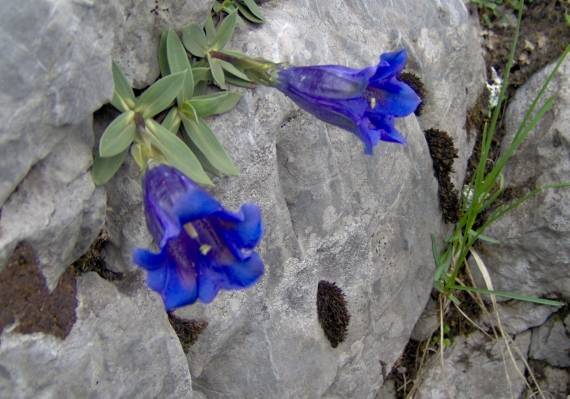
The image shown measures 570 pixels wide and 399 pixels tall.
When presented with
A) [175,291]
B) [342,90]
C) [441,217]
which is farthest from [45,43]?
[441,217]

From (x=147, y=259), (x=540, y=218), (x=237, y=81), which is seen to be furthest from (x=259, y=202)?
(x=540, y=218)

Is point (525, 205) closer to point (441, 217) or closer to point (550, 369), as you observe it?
point (441, 217)

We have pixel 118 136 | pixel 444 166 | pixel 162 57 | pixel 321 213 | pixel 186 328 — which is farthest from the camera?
pixel 444 166

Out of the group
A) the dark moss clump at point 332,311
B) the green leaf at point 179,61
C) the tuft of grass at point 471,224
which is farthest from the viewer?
the tuft of grass at point 471,224

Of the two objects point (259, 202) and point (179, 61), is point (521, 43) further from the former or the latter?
point (179, 61)

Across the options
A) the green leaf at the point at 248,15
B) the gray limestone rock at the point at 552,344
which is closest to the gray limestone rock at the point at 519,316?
the gray limestone rock at the point at 552,344

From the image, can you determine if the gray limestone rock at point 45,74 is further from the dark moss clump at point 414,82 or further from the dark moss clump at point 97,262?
the dark moss clump at point 414,82

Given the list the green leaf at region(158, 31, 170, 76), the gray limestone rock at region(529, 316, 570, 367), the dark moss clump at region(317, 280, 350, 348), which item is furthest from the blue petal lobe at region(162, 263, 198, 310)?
the gray limestone rock at region(529, 316, 570, 367)
